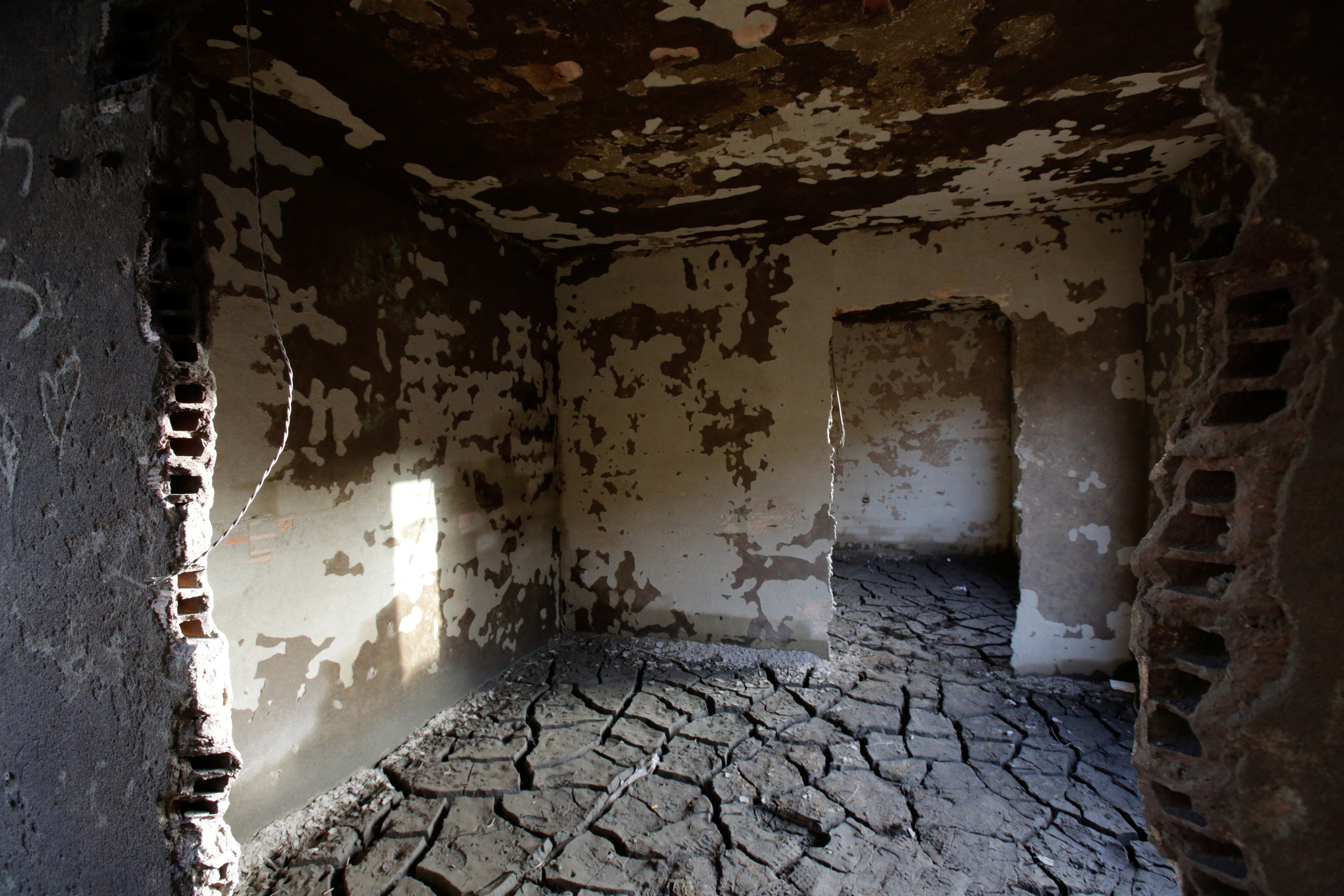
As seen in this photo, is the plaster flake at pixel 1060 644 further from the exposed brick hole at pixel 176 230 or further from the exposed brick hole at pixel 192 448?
the exposed brick hole at pixel 176 230

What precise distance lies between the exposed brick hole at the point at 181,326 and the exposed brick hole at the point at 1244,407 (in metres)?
1.78

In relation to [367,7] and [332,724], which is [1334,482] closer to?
[367,7]

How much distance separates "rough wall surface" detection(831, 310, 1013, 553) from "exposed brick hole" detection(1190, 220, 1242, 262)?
449 cm

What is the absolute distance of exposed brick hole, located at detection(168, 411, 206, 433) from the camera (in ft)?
3.89

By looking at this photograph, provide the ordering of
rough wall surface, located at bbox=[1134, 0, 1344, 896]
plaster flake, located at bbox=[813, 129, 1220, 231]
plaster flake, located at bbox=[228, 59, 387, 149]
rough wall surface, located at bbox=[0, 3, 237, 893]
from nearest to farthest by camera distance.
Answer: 1. rough wall surface, located at bbox=[1134, 0, 1344, 896]
2. rough wall surface, located at bbox=[0, 3, 237, 893]
3. plaster flake, located at bbox=[228, 59, 387, 149]
4. plaster flake, located at bbox=[813, 129, 1220, 231]

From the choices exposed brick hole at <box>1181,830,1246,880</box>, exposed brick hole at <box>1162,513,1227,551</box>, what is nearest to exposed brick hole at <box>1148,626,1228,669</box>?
exposed brick hole at <box>1162,513,1227,551</box>

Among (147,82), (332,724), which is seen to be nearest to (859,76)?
(147,82)

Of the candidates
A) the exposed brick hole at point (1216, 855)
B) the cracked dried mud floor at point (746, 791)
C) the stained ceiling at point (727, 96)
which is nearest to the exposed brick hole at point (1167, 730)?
the exposed brick hole at point (1216, 855)

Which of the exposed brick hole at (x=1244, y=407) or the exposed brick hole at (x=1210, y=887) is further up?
the exposed brick hole at (x=1244, y=407)

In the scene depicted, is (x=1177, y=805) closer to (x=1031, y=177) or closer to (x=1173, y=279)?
(x=1173, y=279)

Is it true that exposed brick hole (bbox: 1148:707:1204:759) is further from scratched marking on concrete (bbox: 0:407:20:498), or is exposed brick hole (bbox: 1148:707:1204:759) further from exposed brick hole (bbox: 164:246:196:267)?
scratched marking on concrete (bbox: 0:407:20:498)

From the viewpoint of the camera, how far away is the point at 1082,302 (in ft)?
9.86

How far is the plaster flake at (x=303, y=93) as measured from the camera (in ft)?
5.65

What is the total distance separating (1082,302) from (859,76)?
1.95m
